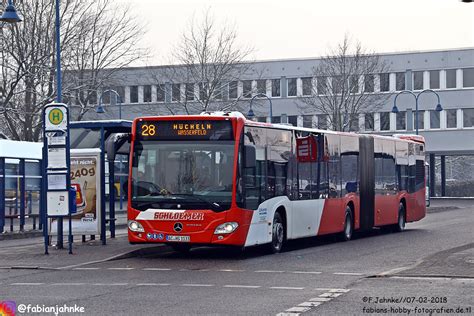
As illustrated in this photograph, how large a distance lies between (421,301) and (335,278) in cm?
358

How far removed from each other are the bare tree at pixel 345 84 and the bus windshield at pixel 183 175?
4972 cm

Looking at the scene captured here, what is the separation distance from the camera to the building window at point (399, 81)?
86.3 m

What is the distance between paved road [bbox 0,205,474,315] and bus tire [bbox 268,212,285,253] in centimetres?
29

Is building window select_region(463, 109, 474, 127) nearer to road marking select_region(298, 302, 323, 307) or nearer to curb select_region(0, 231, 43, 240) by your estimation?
curb select_region(0, 231, 43, 240)

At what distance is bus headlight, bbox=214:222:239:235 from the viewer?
20.5m

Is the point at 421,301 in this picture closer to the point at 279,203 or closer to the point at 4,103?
the point at 279,203

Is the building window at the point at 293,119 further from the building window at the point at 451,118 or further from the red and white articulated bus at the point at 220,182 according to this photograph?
the red and white articulated bus at the point at 220,182

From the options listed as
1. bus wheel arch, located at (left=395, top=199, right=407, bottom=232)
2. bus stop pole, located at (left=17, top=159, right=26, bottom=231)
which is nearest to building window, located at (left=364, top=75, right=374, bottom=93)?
bus wheel arch, located at (left=395, top=199, right=407, bottom=232)

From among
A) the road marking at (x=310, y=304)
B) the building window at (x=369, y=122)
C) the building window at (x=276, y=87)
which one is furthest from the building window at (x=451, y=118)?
the road marking at (x=310, y=304)

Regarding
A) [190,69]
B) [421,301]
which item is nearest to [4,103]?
[190,69]

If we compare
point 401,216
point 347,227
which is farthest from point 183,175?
point 401,216

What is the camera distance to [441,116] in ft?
283

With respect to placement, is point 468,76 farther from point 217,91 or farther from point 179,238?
point 179,238

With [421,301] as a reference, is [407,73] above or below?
above
